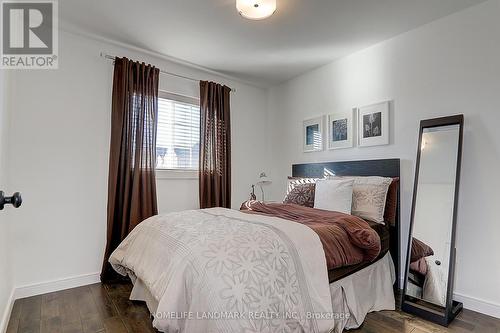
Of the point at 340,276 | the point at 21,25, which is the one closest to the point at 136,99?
the point at 21,25

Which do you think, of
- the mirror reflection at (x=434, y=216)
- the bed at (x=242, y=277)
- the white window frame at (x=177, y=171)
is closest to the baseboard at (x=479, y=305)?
the mirror reflection at (x=434, y=216)

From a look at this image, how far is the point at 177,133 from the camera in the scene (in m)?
3.58

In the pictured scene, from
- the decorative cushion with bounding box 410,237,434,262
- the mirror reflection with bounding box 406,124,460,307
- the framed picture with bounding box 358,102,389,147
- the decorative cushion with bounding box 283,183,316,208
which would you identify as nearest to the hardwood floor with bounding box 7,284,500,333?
the mirror reflection with bounding box 406,124,460,307

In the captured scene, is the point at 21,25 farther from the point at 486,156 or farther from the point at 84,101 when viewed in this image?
the point at 486,156

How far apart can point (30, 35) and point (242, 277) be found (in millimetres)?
3023

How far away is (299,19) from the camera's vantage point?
2.62 meters

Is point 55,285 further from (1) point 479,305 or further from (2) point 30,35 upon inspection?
(1) point 479,305

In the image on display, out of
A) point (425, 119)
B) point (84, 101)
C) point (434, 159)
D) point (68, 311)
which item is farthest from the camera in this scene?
point (84, 101)

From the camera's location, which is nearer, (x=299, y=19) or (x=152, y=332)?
(x=152, y=332)

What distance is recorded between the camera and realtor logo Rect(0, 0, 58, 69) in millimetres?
2266

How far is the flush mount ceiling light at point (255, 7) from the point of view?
7.19 ft

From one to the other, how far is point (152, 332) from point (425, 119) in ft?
9.70

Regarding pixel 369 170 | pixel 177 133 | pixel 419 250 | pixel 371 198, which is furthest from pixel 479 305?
pixel 177 133

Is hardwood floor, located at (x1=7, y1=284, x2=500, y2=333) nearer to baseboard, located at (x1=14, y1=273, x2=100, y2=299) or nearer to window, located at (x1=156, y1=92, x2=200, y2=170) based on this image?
baseboard, located at (x1=14, y1=273, x2=100, y2=299)
